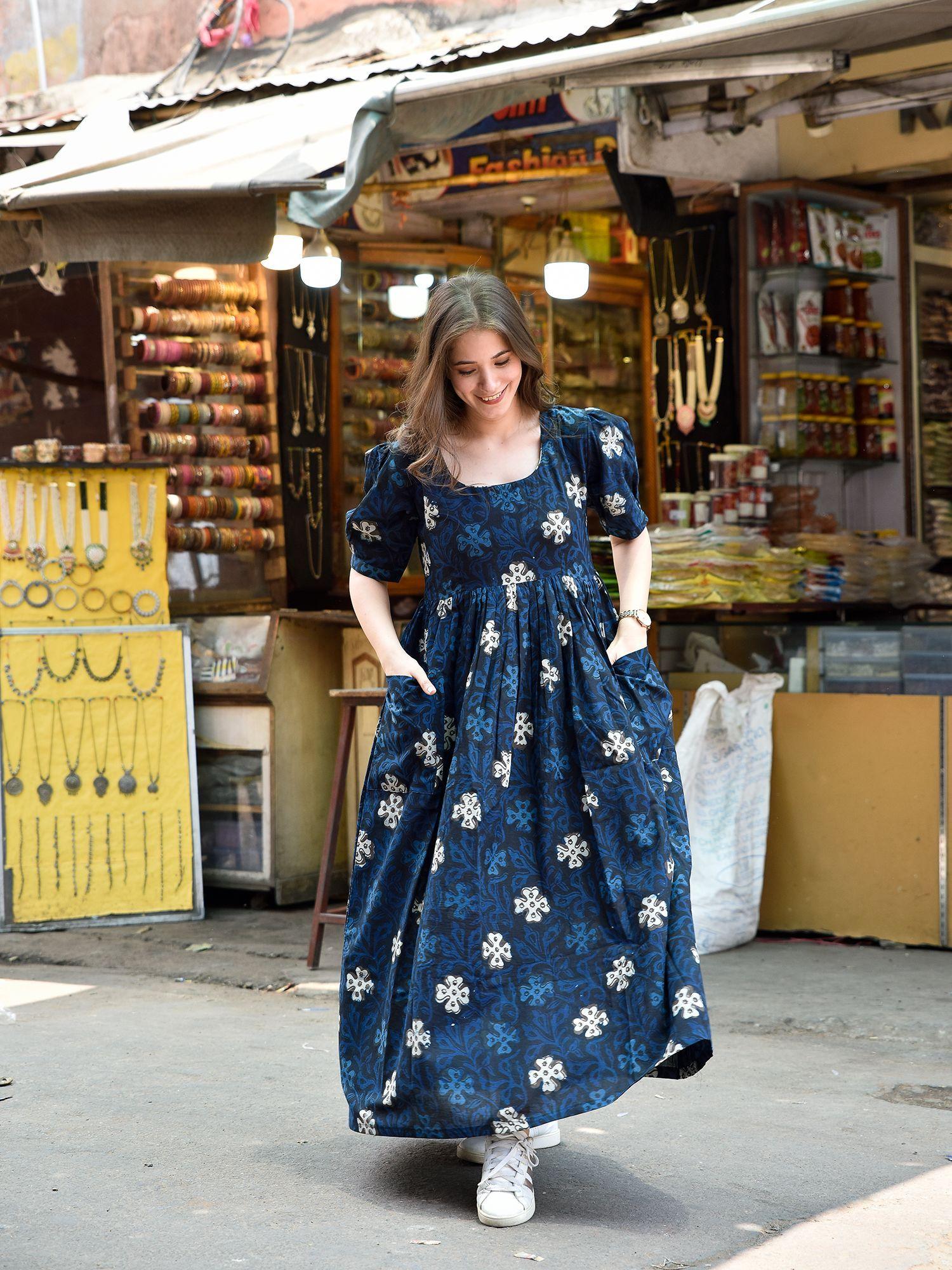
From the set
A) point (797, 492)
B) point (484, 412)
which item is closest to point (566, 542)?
point (484, 412)

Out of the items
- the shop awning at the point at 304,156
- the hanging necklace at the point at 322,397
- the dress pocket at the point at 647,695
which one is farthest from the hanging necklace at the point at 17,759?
the dress pocket at the point at 647,695

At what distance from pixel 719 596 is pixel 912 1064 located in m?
2.18

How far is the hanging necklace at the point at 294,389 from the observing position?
317 inches

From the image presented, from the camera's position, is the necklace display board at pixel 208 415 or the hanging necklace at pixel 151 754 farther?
the necklace display board at pixel 208 415

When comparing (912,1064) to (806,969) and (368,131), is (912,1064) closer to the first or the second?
(806,969)

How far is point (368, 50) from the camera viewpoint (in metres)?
6.58

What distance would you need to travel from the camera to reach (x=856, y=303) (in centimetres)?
745

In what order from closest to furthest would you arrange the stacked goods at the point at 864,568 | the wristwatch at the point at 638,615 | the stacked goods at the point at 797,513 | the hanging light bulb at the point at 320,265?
the wristwatch at the point at 638,615 < the stacked goods at the point at 864,568 < the hanging light bulb at the point at 320,265 < the stacked goods at the point at 797,513

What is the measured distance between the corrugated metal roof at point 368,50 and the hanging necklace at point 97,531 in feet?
6.04

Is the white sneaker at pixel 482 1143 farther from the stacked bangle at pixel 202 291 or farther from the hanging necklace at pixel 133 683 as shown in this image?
the stacked bangle at pixel 202 291

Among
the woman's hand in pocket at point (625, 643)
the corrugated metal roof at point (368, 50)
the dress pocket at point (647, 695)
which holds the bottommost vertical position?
the dress pocket at point (647, 695)

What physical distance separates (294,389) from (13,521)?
2.24 meters

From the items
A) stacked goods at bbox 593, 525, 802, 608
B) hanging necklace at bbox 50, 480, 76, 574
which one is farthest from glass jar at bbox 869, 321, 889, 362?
hanging necklace at bbox 50, 480, 76, 574

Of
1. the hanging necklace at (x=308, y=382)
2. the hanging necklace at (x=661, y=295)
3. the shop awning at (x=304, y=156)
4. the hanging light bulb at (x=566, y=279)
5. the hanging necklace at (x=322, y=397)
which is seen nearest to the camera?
the shop awning at (x=304, y=156)
